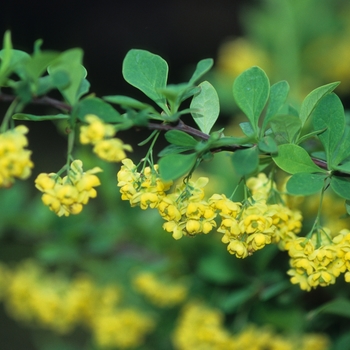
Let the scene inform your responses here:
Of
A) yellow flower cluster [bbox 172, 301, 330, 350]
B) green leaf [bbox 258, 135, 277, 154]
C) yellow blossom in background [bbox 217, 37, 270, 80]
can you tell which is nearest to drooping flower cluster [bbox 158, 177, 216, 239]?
green leaf [bbox 258, 135, 277, 154]

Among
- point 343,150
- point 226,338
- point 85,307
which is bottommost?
point 85,307

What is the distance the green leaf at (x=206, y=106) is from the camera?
0.72m

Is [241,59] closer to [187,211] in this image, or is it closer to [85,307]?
[85,307]

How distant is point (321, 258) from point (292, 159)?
0.13m

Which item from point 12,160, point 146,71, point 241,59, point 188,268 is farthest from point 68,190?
point 241,59

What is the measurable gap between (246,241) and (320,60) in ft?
4.12

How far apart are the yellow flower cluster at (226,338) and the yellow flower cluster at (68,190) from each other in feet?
1.62

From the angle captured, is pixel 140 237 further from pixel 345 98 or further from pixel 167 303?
pixel 345 98

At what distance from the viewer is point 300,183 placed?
2.11 ft

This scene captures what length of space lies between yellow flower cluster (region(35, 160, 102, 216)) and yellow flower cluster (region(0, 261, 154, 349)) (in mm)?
625

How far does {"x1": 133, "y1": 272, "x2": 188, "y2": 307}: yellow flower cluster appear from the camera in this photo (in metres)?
1.18

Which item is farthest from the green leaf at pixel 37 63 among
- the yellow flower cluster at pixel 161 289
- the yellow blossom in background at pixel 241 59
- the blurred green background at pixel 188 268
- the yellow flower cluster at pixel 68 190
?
the yellow blossom in background at pixel 241 59

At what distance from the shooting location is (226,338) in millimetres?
1027

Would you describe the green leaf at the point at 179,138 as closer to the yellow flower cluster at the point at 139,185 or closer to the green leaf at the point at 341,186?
the yellow flower cluster at the point at 139,185
